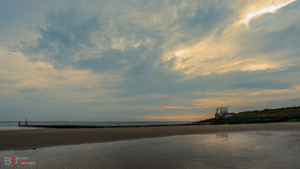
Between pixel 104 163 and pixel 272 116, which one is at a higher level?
pixel 104 163

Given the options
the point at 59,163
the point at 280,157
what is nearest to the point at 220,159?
the point at 280,157

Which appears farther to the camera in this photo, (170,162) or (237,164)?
(170,162)

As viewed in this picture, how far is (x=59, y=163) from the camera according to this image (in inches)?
355

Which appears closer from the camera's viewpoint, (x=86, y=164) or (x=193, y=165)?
(x=193, y=165)

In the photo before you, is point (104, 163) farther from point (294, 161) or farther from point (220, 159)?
point (294, 161)

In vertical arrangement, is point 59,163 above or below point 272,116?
above

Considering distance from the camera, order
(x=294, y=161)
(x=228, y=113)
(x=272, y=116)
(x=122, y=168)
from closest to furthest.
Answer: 1. (x=122, y=168)
2. (x=294, y=161)
3. (x=272, y=116)
4. (x=228, y=113)

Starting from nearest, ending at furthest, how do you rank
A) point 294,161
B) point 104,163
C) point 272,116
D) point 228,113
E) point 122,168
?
point 122,168
point 294,161
point 104,163
point 272,116
point 228,113

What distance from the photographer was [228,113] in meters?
138

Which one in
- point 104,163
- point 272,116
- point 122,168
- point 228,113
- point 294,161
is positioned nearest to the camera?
point 122,168

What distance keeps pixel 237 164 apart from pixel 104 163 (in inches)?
279

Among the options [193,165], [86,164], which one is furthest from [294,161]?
[86,164]

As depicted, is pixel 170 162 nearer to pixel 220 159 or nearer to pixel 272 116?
pixel 220 159

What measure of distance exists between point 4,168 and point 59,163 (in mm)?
2626
